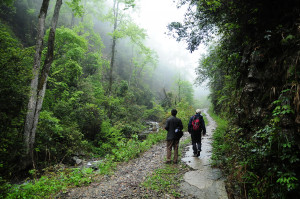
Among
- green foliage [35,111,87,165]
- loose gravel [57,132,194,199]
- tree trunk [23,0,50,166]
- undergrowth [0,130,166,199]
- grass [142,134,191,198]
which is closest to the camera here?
undergrowth [0,130,166,199]

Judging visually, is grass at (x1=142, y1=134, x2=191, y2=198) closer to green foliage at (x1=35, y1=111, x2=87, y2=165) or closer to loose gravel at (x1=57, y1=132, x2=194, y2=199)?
loose gravel at (x1=57, y1=132, x2=194, y2=199)

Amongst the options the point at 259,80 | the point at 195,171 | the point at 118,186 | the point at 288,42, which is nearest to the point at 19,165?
the point at 118,186

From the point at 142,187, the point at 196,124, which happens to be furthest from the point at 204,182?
the point at 196,124

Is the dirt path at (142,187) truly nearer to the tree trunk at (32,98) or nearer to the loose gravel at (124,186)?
the loose gravel at (124,186)

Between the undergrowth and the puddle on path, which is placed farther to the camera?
the undergrowth

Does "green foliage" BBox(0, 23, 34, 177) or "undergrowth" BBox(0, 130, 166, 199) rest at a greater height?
"green foliage" BBox(0, 23, 34, 177)

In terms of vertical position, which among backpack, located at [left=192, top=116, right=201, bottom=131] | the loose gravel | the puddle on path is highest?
backpack, located at [left=192, top=116, right=201, bottom=131]

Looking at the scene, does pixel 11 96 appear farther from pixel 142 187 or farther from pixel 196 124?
pixel 196 124

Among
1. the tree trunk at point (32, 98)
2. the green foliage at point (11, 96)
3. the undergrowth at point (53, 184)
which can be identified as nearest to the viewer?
the undergrowth at point (53, 184)

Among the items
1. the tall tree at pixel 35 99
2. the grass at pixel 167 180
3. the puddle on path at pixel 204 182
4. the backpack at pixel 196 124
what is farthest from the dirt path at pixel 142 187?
the tall tree at pixel 35 99

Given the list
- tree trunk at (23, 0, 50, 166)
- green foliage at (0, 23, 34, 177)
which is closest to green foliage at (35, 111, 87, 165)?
tree trunk at (23, 0, 50, 166)

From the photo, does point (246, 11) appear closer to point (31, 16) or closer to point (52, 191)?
point (52, 191)

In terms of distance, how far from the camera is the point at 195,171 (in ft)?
16.7

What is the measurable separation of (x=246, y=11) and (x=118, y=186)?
6.45m
